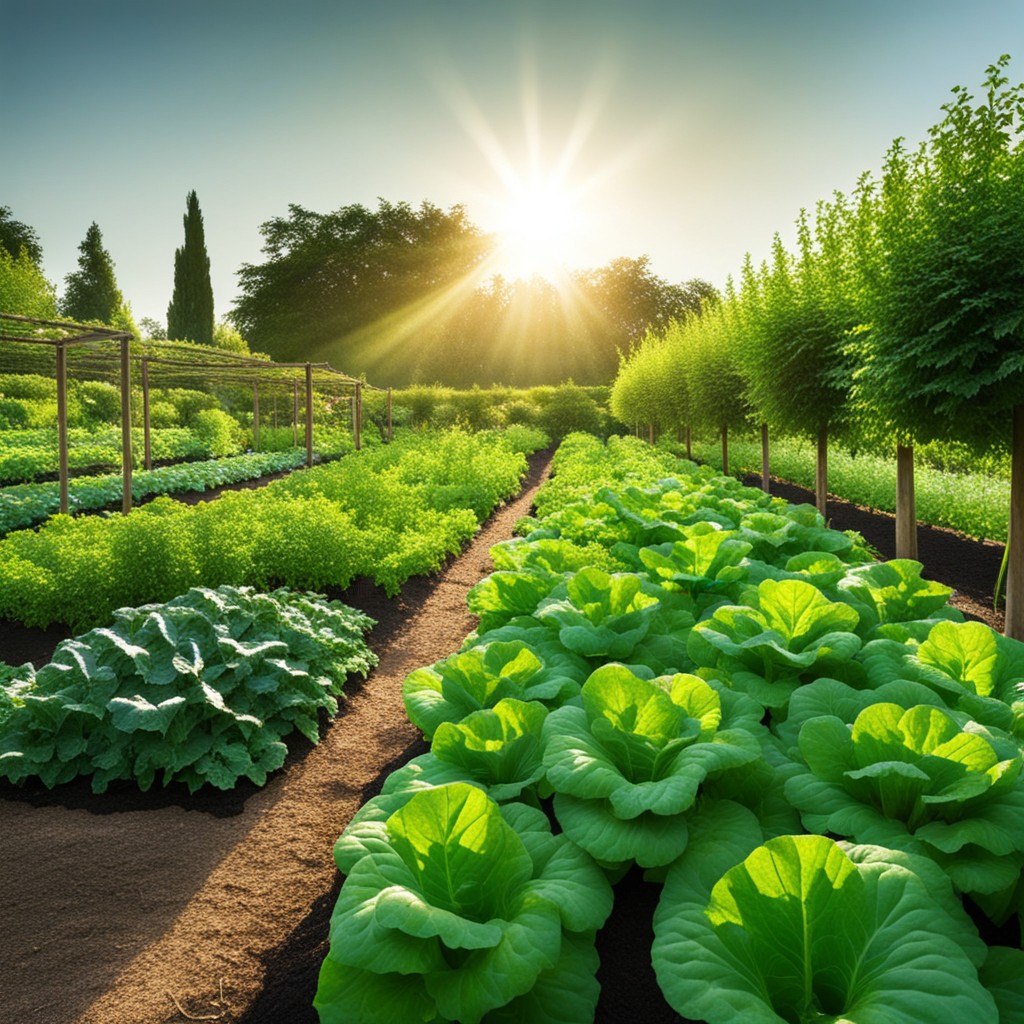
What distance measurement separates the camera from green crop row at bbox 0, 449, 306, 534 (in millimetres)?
9820

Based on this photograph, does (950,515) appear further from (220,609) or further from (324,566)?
(220,609)

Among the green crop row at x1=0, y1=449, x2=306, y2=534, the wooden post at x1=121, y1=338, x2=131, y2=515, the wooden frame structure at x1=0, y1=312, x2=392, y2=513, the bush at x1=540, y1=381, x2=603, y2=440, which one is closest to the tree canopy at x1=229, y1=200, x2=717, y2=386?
the bush at x1=540, y1=381, x2=603, y2=440

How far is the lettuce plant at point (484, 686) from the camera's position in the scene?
2.22 m

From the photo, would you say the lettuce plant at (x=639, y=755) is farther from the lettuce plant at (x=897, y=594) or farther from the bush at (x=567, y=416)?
the bush at (x=567, y=416)

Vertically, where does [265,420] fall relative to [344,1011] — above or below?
above

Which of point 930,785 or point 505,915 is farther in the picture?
point 930,785

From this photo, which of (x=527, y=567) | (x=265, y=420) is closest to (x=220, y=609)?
(x=527, y=567)

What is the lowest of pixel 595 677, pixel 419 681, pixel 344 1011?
pixel 344 1011

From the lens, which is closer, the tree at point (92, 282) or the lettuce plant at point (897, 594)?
the lettuce plant at point (897, 594)

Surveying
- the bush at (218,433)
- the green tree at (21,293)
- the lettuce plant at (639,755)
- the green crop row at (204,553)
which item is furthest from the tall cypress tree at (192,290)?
the lettuce plant at (639,755)

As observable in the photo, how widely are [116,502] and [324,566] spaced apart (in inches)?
334

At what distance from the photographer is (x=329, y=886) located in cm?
247

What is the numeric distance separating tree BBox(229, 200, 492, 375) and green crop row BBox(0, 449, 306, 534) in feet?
124

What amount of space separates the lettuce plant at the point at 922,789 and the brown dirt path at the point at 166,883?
5.63 feet
